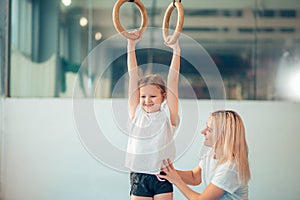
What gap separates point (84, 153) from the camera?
3.84 m

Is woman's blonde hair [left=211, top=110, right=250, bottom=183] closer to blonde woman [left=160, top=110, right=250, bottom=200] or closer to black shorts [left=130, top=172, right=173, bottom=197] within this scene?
blonde woman [left=160, top=110, right=250, bottom=200]

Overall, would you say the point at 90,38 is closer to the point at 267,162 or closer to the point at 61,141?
the point at 61,141

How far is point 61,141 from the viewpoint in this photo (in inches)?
153

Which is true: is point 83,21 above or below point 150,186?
above

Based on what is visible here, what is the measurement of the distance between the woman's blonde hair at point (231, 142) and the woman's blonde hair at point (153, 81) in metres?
0.28

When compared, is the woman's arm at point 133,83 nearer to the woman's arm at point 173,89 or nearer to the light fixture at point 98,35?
the woman's arm at point 173,89

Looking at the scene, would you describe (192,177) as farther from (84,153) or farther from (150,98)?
(84,153)

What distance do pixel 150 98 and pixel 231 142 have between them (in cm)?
42

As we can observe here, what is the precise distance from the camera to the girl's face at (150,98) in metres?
2.10

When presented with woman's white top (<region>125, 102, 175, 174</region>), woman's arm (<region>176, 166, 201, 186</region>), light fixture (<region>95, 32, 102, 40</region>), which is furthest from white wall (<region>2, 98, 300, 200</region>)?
woman's white top (<region>125, 102, 175, 174</region>)

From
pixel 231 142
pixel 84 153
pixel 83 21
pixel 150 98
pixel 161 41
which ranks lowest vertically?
pixel 84 153

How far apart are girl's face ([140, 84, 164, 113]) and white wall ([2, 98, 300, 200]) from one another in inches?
62.8

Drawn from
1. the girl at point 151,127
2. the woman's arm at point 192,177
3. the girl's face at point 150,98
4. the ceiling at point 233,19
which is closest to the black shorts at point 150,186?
the girl at point 151,127

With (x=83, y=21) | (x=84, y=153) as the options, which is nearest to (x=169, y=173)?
(x=84, y=153)
